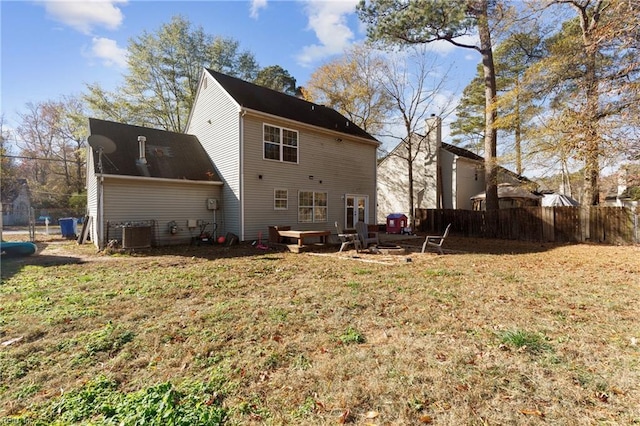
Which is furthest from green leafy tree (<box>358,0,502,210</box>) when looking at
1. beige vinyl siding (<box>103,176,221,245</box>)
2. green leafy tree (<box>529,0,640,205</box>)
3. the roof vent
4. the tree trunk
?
the roof vent

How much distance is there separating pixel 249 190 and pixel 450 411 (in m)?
11.3

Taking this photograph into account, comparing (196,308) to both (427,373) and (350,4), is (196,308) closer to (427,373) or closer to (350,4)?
(427,373)

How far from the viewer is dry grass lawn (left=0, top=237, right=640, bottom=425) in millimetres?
2289

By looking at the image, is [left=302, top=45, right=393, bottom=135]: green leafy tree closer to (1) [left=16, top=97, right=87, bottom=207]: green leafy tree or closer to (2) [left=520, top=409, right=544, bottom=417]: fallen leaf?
(2) [left=520, top=409, right=544, bottom=417]: fallen leaf

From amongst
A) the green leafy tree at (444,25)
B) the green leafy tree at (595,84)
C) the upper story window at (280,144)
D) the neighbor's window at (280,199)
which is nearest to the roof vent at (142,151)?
A: the upper story window at (280,144)

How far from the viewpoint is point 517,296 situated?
17.0 feet

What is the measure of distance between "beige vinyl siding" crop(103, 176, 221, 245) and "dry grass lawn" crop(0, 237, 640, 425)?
15.2 feet

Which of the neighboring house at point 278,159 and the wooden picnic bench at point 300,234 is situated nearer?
the wooden picnic bench at point 300,234

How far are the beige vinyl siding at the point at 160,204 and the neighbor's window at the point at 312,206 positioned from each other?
3.85 meters

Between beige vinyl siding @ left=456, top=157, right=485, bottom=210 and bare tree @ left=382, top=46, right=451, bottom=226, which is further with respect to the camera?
beige vinyl siding @ left=456, top=157, right=485, bottom=210

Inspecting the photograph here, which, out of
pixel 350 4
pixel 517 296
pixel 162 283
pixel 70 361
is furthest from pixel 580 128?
pixel 70 361

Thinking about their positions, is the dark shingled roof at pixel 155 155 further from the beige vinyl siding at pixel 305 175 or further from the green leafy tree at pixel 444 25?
the green leafy tree at pixel 444 25

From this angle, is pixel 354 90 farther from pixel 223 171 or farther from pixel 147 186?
pixel 147 186

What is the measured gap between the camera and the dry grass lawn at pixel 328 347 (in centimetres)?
229
